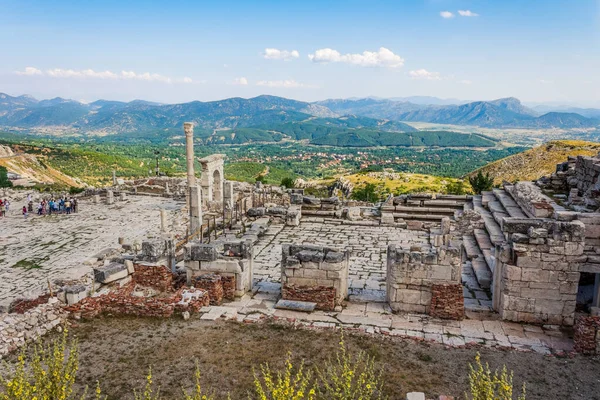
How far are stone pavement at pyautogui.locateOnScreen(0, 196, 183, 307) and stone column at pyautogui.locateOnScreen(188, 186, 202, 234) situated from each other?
3068 mm

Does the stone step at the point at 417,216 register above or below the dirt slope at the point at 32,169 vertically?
above

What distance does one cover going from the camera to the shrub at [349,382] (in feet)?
16.4

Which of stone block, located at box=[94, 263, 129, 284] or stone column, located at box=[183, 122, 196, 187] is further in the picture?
stone column, located at box=[183, 122, 196, 187]

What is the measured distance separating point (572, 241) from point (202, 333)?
26.0ft

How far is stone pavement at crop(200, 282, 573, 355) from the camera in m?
8.66

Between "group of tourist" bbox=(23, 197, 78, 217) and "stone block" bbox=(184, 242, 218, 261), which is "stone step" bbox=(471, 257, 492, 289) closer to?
"stone block" bbox=(184, 242, 218, 261)

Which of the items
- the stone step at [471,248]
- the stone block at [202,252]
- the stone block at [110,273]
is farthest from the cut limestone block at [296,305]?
the stone step at [471,248]

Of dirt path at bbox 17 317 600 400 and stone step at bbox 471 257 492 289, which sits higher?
stone step at bbox 471 257 492 289

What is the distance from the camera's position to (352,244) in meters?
16.1

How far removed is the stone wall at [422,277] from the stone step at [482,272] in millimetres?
2189

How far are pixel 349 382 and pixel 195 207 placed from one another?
56.5 feet

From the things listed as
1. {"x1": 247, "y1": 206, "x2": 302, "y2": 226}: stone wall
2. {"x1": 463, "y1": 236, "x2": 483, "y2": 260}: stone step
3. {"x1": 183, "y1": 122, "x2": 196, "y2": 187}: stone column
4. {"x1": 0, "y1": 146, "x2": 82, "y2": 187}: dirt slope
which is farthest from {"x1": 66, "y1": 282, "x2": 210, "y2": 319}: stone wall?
{"x1": 0, "y1": 146, "x2": 82, "y2": 187}: dirt slope

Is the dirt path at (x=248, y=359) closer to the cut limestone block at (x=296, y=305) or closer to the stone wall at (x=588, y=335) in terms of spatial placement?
the stone wall at (x=588, y=335)

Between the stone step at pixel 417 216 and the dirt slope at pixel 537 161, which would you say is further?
the dirt slope at pixel 537 161
